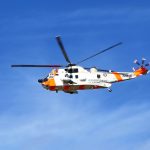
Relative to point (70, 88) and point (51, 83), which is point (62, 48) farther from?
point (70, 88)

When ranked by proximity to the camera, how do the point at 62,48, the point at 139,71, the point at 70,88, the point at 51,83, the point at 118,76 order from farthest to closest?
1. the point at 139,71
2. the point at 118,76
3. the point at 51,83
4. the point at 70,88
5. the point at 62,48

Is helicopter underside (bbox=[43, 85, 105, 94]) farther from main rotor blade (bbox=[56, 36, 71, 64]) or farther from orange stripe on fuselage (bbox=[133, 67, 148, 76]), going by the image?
orange stripe on fuselage (bbox=[133, 67, 148, 76])

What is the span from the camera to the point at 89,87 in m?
165

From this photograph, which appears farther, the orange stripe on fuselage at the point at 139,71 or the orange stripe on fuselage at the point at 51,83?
the orange stripe on fuselage at the point at 139,71

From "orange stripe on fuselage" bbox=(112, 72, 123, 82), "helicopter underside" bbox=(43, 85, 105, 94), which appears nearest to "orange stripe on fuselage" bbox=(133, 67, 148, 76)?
"orange stripe on fuselage" bbox=(112, 72, 123, 82)

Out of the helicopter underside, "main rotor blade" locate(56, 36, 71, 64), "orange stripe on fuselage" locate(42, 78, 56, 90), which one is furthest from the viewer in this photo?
"orange stripe on fuselage" locate(42, 78, 56, 90)

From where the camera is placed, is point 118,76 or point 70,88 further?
point 118,76

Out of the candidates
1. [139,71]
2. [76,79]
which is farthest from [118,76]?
[76,79]

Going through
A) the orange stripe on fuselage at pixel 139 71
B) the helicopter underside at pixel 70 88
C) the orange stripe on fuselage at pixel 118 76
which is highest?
the orange stripe on fuselage at pixel 139 71

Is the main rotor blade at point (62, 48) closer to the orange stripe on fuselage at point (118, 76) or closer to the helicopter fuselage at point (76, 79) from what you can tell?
the helicopter fuselage at point (76, 79)

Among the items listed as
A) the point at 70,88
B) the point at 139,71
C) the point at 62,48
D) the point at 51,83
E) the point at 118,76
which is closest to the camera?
the point at 62,48

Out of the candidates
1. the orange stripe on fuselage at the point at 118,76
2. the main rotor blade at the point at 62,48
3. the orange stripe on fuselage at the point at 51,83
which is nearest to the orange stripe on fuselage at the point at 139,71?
the orange stripe on fuselage at the point at 118,76

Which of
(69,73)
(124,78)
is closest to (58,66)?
(69,73)

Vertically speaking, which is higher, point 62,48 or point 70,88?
point 62,48
